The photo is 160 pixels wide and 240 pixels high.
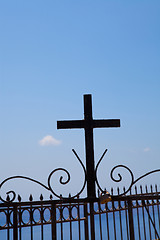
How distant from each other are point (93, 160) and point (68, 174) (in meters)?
0.44

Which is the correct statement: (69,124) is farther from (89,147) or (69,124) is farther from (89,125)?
(89,147)

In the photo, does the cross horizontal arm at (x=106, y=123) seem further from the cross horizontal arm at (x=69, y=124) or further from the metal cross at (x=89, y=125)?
the cross horizontal arm at (x=69, y=124)

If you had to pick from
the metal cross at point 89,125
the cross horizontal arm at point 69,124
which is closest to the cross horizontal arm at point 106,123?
the metal cross at point 89,125

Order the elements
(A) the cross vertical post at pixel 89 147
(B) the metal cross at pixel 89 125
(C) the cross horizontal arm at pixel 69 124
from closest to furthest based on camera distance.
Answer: (A) the cross vertical post at pixel 89 147 → (B) the metal cross at pixel 89 125 → (C) the cross horizontal arm at pixel 69 124

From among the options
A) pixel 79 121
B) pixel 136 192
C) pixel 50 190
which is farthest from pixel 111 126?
pixel 136 192

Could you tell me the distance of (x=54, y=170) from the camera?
179 inches

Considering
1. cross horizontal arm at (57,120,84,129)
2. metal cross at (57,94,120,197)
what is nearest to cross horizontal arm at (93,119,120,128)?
metal cross at (57,94,120,197)

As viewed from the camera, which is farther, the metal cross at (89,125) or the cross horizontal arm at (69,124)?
the cross horizontal arm at (69,124)

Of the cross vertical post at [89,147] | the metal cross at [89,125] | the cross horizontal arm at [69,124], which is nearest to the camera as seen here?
the cross vertical post at [89,147]

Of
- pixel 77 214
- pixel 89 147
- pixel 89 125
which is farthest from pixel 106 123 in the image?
pixel 77 214

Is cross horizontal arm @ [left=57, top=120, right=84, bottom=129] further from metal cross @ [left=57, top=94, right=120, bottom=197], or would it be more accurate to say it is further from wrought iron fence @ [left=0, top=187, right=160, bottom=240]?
wrought iron fence @ [left=0, top=187, right=160, bottom=240]

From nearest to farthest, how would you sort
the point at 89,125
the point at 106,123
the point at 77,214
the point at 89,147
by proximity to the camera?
1. the point at 89,147
2. the point at 89,125
3. the point at 106,123
4. the point at 77,214

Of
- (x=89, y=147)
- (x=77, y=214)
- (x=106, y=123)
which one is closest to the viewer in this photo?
(x=89, y=147)

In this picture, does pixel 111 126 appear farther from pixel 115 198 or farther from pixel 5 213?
pixel 5 213
